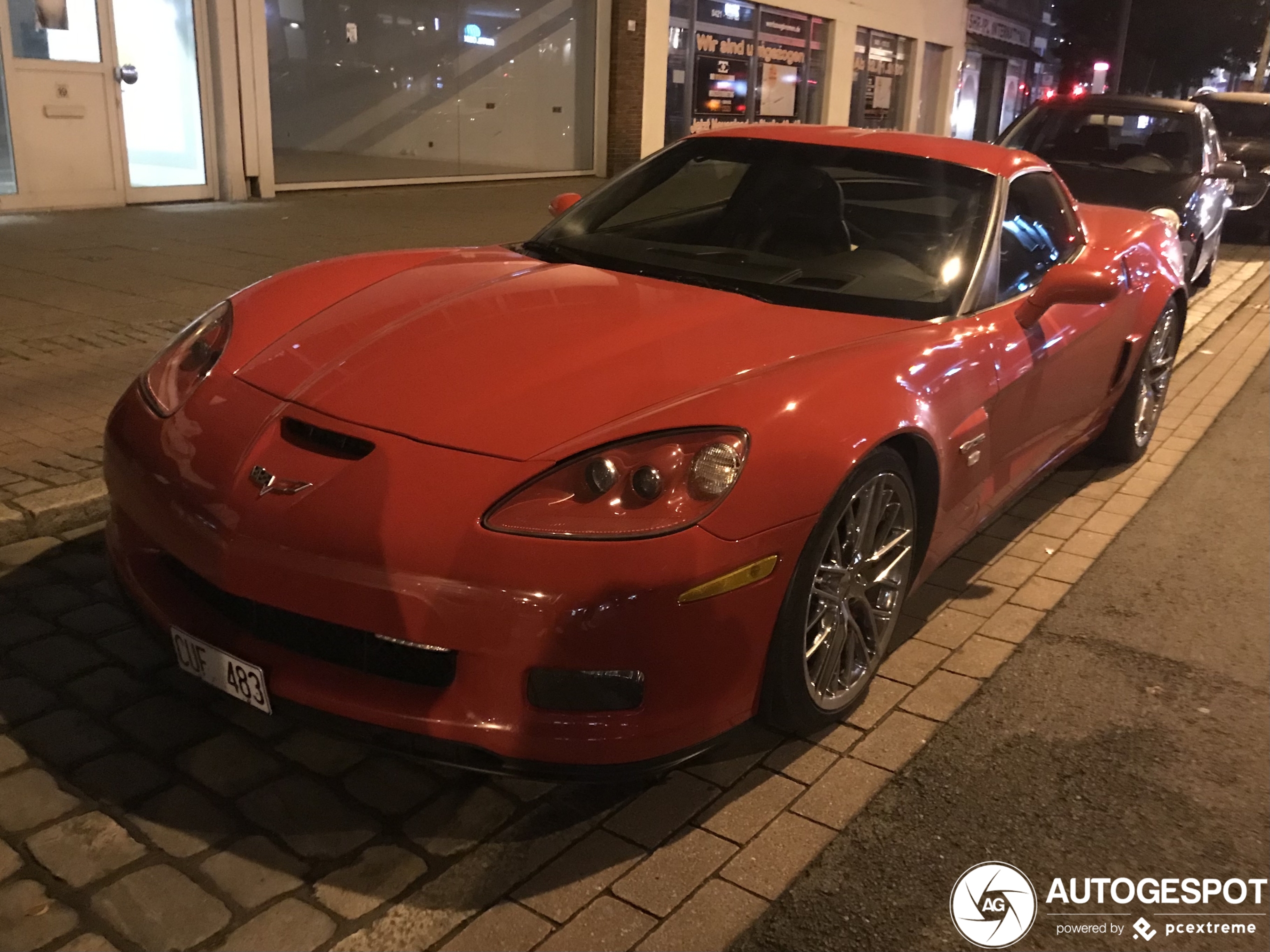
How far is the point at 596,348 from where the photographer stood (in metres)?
2.87

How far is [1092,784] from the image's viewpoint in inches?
114

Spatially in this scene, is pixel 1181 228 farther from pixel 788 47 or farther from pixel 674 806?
pixel 788 47

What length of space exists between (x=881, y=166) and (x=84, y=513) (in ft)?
9.85

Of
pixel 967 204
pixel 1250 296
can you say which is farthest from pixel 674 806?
pixel 1250 296

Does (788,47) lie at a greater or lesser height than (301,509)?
greater

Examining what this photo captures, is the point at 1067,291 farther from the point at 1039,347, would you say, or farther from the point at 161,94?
the point at 161,94

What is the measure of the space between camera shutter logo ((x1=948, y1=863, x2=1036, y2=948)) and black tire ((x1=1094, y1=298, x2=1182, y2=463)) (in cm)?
310

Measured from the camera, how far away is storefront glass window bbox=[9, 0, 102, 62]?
974cm

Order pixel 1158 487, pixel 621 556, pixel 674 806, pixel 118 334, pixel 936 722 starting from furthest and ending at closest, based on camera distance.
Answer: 1. pixel 118 334
2. pixel 1158 487
3. pixel 936 722
4. pixel 674 806
5. pixel 621 556

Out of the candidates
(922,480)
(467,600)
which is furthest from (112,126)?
(467,600)

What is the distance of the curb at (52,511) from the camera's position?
3816 mm

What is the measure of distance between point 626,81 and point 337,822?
51.5 ft

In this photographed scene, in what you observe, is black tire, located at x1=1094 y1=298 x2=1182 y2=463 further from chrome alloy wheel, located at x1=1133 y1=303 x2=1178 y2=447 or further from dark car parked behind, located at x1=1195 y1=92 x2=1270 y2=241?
dark car parked behind, located at x1=1195 y1=92 x2=1270 y2=241

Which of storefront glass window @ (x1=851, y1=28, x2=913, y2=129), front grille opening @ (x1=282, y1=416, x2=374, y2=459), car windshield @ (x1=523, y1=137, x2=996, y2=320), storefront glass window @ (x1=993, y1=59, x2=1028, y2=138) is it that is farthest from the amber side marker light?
storefront glass window @ (x1=993, y1=59, x2=1028, y2=138)
